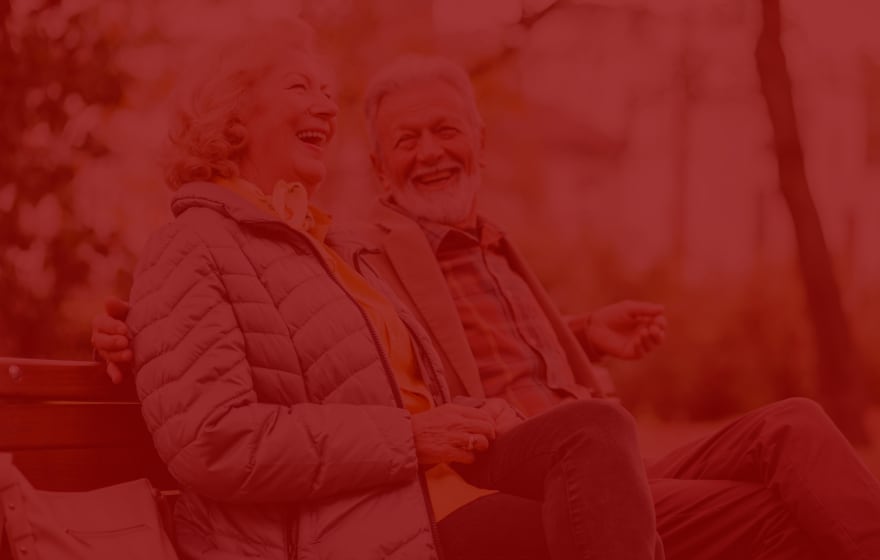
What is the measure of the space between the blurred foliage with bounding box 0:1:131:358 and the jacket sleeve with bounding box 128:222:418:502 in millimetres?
3227

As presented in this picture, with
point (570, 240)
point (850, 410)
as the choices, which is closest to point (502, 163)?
point (570, 240)

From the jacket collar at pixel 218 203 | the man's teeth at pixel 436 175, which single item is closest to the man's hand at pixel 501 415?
the jacket collar at pixel 218 203

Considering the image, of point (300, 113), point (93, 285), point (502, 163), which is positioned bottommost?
point (300, 113)

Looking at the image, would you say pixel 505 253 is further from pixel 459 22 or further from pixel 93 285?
pixel 459 22

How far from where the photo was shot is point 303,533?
2377 mm

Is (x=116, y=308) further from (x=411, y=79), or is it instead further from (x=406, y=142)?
(x=411, y=79)

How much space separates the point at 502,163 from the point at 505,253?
8.67m

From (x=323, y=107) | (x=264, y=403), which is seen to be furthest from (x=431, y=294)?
(x=264, y=403)

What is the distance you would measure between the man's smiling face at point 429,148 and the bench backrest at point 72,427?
1431 mm

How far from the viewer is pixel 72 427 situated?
2473 mm

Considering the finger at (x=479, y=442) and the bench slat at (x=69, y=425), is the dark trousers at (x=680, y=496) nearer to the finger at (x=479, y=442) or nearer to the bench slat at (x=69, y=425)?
the finger at (x=479, y=442)

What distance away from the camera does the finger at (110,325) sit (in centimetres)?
243

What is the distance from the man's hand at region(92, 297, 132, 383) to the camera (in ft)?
7.92

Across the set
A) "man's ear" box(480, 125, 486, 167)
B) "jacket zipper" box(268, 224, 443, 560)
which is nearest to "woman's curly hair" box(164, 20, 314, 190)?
"jacket zipper" box(268, 224, 443, 560)
